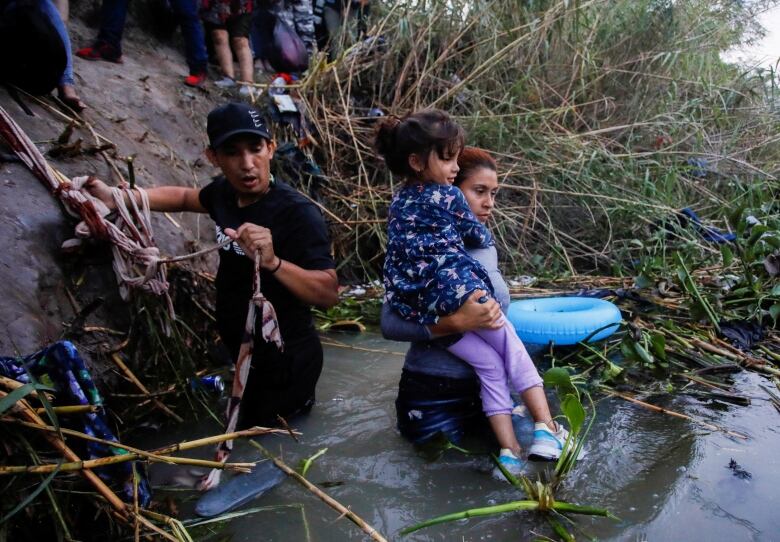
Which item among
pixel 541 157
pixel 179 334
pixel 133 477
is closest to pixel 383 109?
pixel 541 157

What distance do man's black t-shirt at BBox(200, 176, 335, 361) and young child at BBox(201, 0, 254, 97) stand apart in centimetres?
327

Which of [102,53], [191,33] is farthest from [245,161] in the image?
[191,33]

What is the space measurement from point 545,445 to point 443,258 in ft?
2.52

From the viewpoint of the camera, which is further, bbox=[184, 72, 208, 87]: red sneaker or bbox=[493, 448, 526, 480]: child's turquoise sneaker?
bbox=[184, 72, 208, 87]: red sneaker

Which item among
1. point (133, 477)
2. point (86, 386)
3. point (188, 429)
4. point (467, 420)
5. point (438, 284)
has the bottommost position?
point (188, 429)

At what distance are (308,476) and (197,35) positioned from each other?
14.2 feet

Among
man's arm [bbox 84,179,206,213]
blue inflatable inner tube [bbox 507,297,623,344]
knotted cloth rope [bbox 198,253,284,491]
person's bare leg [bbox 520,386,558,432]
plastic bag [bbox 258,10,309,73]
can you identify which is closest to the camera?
knotted cloth rope [bbox 198,253,284,491]

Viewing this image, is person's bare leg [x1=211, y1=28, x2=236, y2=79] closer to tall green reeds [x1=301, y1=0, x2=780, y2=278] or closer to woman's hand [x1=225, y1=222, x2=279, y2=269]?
tall green reeds [x1=301, y1=0, x2=780, y2=278]

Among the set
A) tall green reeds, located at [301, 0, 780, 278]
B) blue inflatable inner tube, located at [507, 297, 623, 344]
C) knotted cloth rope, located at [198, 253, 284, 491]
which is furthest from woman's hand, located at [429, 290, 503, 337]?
tall green reeds, located at [301, 0, 780, 278]

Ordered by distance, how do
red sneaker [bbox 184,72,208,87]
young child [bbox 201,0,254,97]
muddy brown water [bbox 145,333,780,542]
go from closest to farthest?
muddy brown water [bbox 145,333,780,542] < red sneaker [bbox 184,72,208,87] < young child [bbox 201,0,254,97]

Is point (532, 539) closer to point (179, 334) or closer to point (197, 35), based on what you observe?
point (179, 334)

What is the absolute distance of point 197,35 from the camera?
519cm

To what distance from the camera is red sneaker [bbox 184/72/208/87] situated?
5.05 meters

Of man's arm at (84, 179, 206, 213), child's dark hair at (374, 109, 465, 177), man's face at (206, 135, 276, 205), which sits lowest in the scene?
man's arm at (84, 179, 206, 213)
